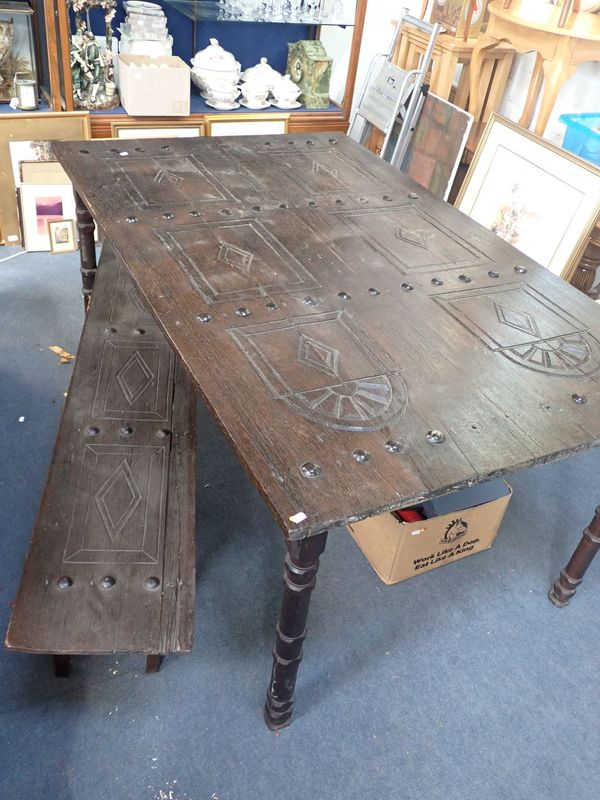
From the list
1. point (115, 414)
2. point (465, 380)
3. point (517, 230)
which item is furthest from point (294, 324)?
point (517, 230)

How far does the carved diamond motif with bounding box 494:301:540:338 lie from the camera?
1758 mm

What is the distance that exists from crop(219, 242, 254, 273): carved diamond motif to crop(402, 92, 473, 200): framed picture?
1.60 metres

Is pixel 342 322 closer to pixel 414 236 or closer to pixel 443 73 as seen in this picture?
pixel 414 236

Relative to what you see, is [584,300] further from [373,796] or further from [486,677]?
[373,796]

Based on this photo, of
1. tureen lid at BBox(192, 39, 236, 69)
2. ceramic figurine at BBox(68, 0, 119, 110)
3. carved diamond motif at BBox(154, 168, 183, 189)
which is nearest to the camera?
carved diamond motif at BBox(154, 168, 183, 189)

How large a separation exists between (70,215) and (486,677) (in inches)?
116

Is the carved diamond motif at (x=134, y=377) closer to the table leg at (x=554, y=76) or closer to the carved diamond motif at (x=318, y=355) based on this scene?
the carved diamond motif at (x=318, y=355)

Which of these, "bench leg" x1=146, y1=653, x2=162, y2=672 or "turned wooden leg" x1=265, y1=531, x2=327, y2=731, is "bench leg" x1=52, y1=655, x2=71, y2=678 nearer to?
"bench leg" x1=146, y1=653, x2=162, y2=672

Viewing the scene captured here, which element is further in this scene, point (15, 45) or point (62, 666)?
point (15, 45)

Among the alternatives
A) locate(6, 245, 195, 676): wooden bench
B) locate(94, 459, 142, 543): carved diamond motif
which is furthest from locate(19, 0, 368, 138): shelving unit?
locate(94, 459, 142, 543): carved diamond motif

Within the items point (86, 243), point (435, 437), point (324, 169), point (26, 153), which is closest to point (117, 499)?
point (435, 437)

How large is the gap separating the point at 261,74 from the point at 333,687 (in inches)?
129

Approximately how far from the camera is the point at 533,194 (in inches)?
112

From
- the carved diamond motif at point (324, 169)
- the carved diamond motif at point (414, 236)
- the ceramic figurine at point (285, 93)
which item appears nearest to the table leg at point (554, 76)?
the carved diamond motif at point (324, 169)
